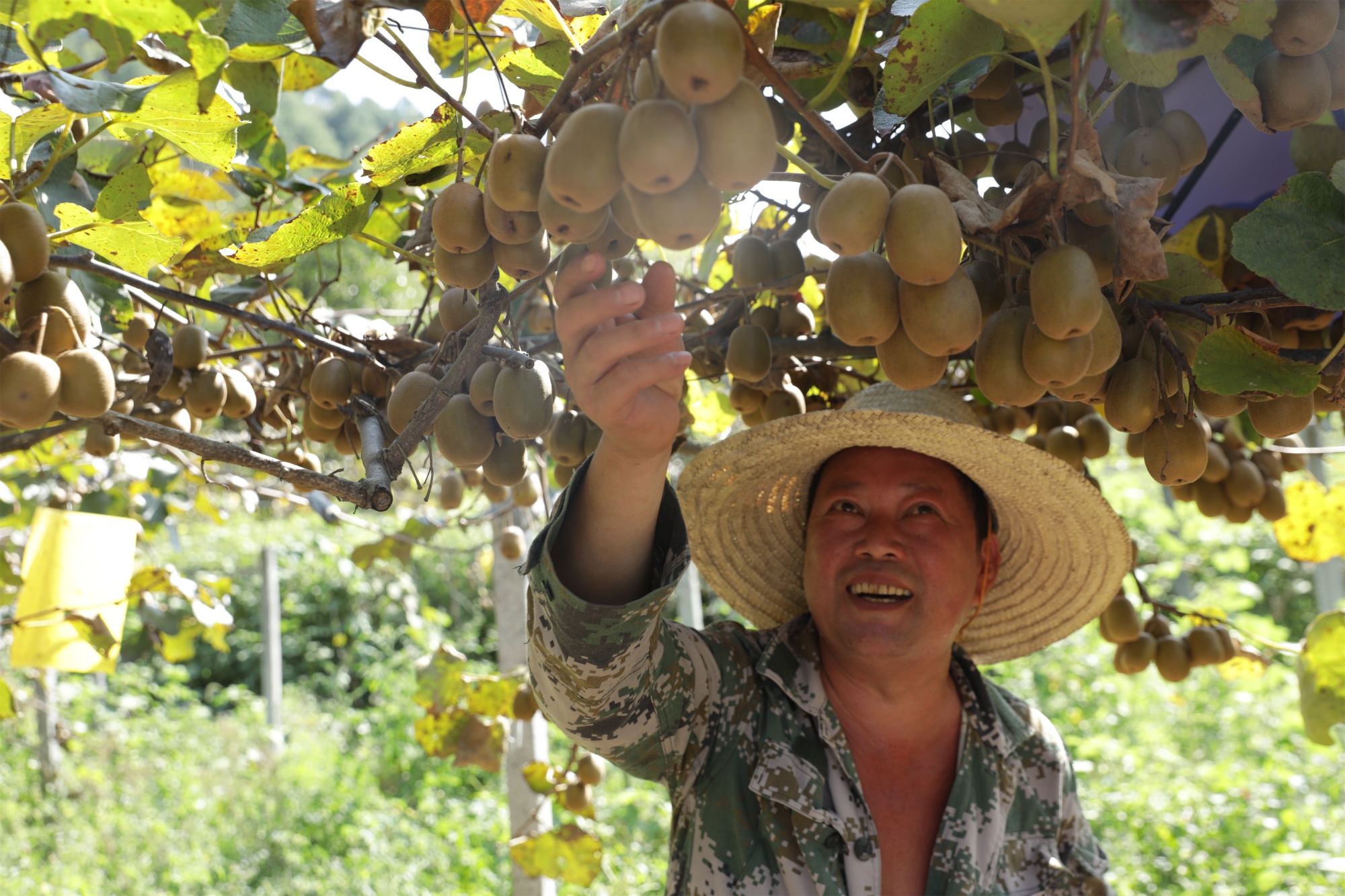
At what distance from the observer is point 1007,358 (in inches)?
32.0

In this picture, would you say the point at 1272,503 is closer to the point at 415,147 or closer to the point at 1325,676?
the point at 1325,676

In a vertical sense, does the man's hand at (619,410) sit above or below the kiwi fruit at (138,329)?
below

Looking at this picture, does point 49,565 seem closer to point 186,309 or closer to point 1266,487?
point 186,309

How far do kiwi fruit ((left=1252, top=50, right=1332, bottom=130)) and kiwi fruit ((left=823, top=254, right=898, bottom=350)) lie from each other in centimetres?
36

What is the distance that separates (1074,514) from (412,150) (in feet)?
4.16

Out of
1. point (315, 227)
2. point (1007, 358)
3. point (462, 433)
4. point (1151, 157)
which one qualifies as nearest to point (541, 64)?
point (315, 227)

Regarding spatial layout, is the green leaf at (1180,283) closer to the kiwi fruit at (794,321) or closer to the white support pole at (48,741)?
the kiwi fruit at (794,321)

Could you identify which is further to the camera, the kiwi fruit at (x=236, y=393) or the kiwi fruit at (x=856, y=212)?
the kiwi fruit at (x=236, y=393)

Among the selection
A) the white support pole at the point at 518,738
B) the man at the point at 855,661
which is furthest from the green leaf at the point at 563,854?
the man at the point at 855,661

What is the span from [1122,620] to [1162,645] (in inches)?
4.0

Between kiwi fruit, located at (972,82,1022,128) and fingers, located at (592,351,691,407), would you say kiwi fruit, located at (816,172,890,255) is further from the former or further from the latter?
kiwi fruit, located at (972,82,1022,128)

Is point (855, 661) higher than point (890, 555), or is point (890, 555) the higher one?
point (890, 555)

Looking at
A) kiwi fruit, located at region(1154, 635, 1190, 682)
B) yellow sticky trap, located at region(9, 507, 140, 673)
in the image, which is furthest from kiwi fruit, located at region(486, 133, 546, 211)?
kiwi fruit, located at region(1154, 635, 1190, 682)

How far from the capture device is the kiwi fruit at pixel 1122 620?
192cm
